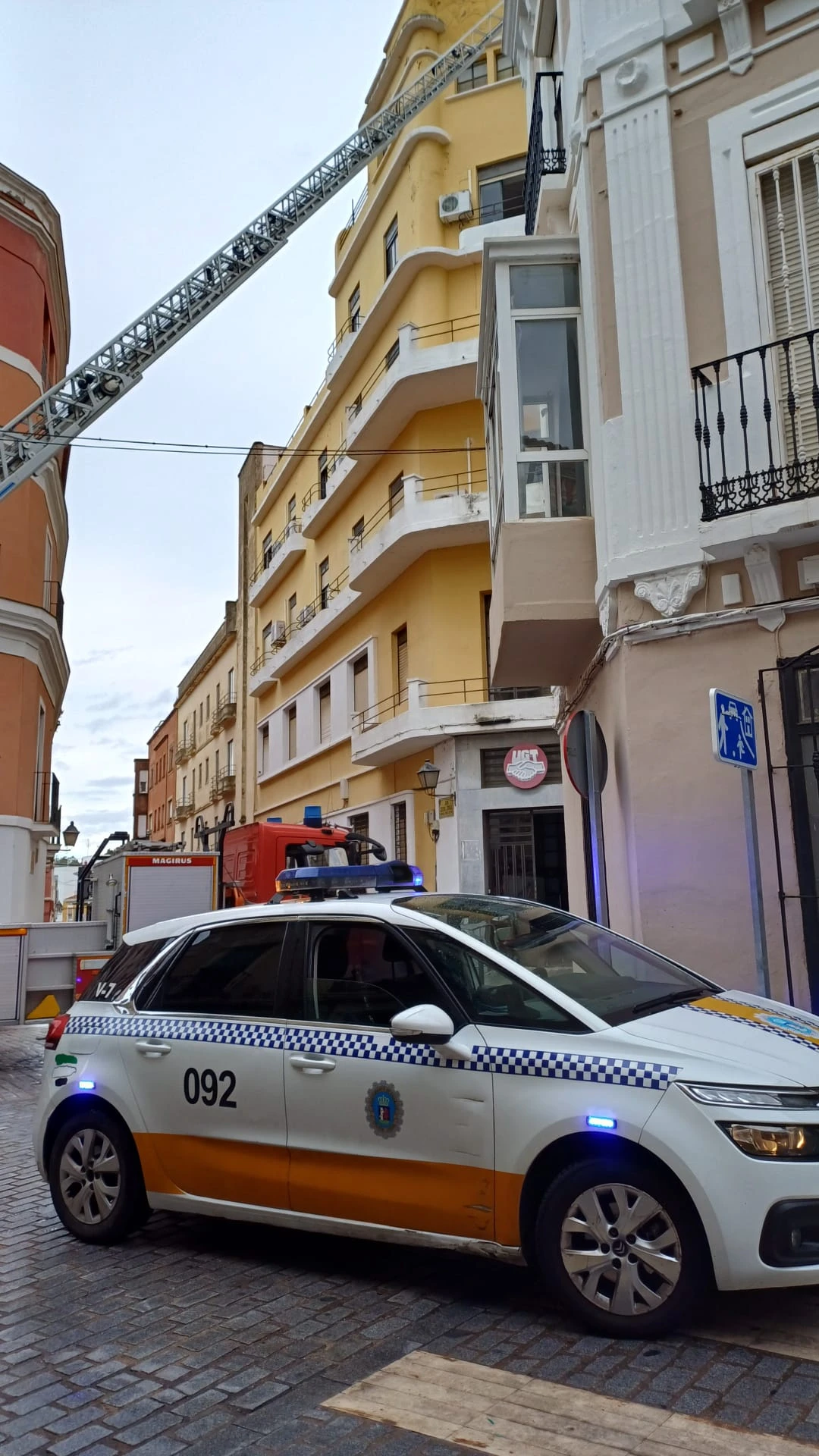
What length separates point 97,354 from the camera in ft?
56.9

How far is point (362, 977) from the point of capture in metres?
→ 4.72

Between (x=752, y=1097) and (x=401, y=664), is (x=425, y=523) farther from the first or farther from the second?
(x=752, y=1097)

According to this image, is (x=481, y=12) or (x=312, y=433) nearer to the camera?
(x=481, y=12)

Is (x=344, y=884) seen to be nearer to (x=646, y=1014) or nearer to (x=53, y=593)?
(x=646, y=1014)

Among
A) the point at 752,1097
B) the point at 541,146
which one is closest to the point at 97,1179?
the point at 752,1097

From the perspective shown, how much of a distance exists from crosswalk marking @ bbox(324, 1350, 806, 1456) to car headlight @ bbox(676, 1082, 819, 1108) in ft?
3.13

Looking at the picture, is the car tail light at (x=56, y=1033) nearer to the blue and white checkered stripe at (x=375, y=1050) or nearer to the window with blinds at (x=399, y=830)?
the blue and white checkered stripe at (x=375, y=1050)

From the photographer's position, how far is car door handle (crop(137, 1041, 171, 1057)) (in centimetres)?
514

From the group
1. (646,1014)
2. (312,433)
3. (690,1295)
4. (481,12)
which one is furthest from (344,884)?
(312,433)

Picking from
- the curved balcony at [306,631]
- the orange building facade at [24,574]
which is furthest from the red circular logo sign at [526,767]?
the orange building facade at [24,574]

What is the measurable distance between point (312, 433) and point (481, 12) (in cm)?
1094

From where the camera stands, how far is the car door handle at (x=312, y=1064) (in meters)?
4.59

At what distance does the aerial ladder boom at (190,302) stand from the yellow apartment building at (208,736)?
22.1 meters

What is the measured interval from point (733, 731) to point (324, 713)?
23481 mm
